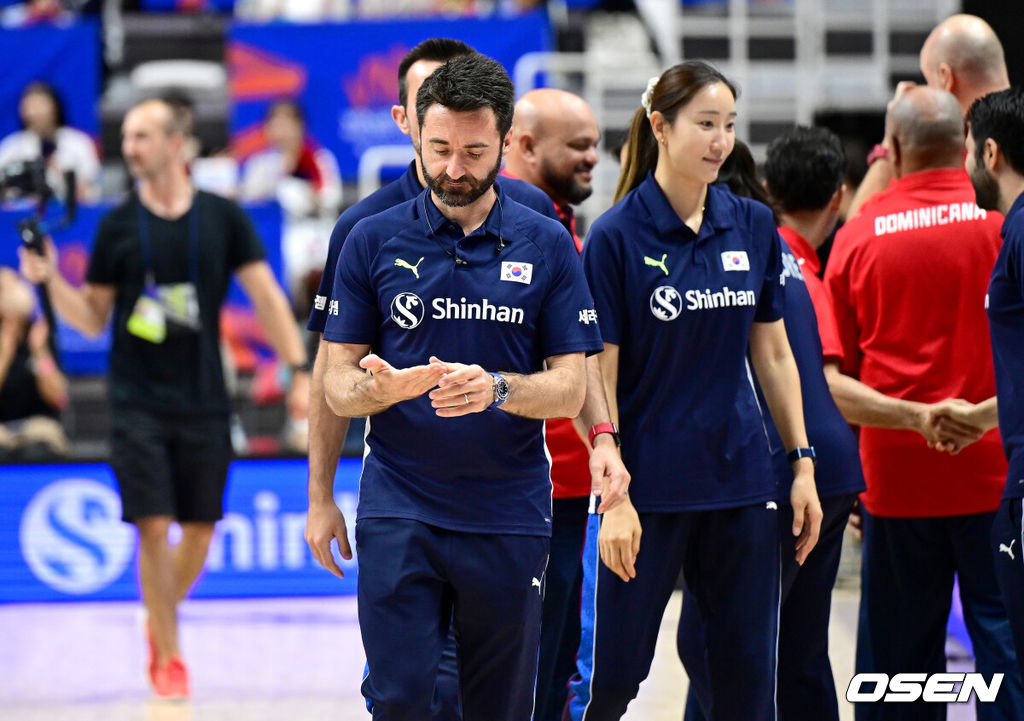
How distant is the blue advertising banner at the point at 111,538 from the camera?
7.71 metres

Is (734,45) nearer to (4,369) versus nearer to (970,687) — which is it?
(4,369)

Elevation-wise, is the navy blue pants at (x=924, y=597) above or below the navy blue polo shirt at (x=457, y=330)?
below

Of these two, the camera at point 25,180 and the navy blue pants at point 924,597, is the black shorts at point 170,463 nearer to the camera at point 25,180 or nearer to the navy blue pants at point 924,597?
the camera at point 25,180

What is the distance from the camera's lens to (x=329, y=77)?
11.4m

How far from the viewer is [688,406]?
354 centimetres

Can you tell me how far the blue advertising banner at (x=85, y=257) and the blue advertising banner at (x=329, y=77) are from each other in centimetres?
118

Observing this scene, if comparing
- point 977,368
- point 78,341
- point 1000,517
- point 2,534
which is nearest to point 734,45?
point 78,341

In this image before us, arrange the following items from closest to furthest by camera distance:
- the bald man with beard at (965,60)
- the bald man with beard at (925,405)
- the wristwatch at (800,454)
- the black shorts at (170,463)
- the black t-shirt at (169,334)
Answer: the wristwatch at (800,454), the bald man with beard at (925,405), the bald man with beard at (965,60), the black shorts at (170,463), the black t-shirt at (169,334)

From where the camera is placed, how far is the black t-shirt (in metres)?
5.90

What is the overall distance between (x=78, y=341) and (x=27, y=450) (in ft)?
7.55

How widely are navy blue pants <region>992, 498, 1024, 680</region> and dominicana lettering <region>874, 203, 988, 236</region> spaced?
1012 millimetres

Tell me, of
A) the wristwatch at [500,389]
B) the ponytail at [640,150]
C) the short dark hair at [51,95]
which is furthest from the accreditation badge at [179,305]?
the short dark hair at [51,95]

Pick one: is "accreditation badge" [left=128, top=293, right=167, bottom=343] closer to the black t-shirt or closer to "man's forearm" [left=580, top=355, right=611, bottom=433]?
the black t-shirt

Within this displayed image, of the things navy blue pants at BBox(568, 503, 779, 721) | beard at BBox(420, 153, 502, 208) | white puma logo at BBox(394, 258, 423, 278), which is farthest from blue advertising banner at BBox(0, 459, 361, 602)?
beard at BBox(420, 153, 502, 208)
